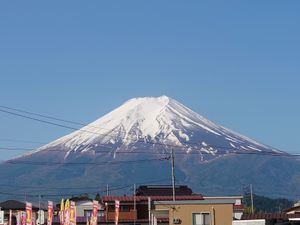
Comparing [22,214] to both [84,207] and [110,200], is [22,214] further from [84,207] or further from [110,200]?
[84,207]

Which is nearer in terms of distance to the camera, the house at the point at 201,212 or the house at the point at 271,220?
the house at the point at 271,220

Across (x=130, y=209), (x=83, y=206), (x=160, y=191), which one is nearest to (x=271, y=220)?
(x=130, y=209)

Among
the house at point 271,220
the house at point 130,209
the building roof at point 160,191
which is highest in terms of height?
the building roof at point 160,191

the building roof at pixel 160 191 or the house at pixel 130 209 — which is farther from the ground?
the building roof at pixel 160 191

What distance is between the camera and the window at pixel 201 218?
1880 inches

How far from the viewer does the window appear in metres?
47.8

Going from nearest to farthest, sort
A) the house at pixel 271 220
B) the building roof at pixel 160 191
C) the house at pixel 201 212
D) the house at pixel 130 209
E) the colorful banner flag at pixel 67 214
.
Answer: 1. the colorful banner flag at pixel 67 214
2. the house at pixel 271 220
3. the house at pixel 201 212
4. the house at pixel 130 209
5. the building roof at pixel 160 191

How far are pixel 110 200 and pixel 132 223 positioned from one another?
4011 millimetres

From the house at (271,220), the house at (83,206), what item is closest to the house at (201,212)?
the house at (271,220)

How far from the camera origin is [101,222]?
66.2 meters

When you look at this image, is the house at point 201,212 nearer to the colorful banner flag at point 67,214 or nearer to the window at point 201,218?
the window at point 201,218

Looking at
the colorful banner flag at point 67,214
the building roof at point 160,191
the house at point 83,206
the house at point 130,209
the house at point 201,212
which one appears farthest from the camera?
the building roof at point 160,191

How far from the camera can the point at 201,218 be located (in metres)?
47.8

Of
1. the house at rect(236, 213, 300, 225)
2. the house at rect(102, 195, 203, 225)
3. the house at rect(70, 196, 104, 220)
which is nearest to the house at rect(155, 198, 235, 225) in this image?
the house at rect(236, 213, 300, 225)
